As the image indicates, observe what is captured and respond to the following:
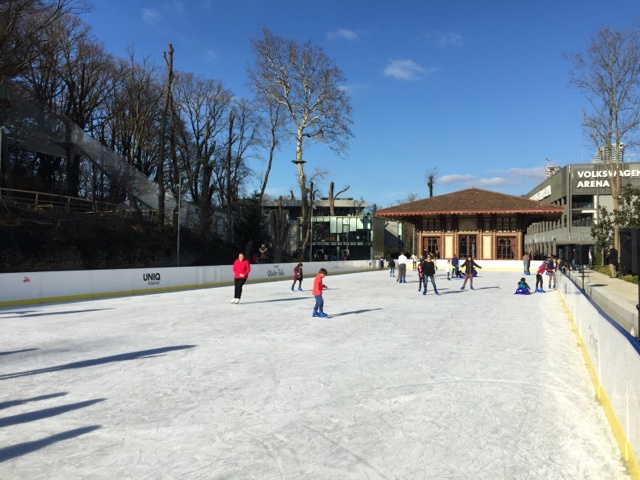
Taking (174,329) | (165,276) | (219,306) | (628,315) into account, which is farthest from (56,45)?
(628,315)

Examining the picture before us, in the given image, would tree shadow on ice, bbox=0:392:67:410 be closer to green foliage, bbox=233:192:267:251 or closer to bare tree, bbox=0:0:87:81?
bare tree, bbox=0:0:87:81

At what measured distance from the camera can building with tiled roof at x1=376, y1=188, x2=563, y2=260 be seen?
139 ft

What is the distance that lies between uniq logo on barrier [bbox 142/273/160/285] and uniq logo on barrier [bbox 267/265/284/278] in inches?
332

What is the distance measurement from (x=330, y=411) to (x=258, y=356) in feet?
9.26

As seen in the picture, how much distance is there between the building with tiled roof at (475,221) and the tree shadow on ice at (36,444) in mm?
40698

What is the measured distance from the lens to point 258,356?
740cm

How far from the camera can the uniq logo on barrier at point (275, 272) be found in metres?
27.9

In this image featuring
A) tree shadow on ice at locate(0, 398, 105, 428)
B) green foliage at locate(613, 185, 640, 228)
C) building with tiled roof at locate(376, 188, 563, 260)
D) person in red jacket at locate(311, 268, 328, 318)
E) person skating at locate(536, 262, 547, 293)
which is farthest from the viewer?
building with tiled roof at locate(376, 188, 563, 260)

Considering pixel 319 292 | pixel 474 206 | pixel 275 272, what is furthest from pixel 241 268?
pixel 474 206

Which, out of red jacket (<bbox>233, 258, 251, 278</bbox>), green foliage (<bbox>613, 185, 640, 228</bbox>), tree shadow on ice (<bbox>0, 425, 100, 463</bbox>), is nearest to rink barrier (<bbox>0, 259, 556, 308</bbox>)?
red jacket (<bbox>233, 258, 251, 278</bbox>)

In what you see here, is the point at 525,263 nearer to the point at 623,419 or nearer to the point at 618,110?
the point at 618,110

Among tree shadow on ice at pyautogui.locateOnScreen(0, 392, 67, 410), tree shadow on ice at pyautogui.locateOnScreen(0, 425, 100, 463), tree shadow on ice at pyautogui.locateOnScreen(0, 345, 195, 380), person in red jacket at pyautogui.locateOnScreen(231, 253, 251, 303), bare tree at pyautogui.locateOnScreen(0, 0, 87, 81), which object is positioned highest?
bare tree at pyautogui.locateOnScreen(0, 0, 87, 81)

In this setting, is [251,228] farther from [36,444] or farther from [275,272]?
[36,444]

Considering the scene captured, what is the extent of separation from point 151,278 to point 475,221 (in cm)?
3167
